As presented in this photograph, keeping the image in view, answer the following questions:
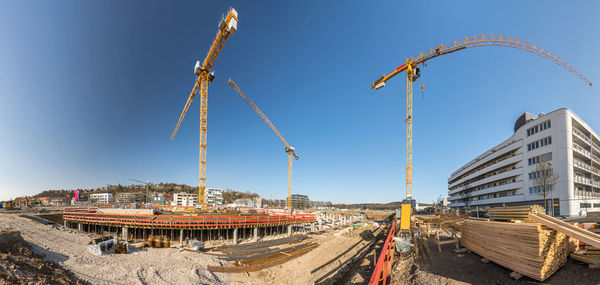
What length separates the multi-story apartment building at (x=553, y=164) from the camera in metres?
37.6

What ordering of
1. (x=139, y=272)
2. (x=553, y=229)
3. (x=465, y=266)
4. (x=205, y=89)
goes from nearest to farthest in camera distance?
(x=553, y=229) < (x=465, y=266) < (x=139, y=272) < (x=205, y=89)

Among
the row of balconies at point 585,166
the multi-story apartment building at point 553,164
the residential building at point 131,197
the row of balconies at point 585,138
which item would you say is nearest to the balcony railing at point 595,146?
the row of balconies at point 585,138

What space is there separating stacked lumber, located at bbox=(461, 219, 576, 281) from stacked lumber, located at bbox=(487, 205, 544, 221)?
1.36m

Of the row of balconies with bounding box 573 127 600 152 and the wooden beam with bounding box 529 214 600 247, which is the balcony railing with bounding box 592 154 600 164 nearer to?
the row of balconies with bounding box 573 127 600 152

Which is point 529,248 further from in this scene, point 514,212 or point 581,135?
point 581,135

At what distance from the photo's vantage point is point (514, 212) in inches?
484

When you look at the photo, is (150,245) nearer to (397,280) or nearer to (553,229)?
(397,280)

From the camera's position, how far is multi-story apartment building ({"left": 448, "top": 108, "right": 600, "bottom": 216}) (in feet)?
123

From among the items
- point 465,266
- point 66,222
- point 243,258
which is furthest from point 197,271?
point 66,222

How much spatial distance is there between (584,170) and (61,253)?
69.3 metres

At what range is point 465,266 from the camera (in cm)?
1300

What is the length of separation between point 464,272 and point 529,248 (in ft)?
12.1

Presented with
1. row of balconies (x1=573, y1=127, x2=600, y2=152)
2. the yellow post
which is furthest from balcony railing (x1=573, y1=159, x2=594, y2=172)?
the yellow post

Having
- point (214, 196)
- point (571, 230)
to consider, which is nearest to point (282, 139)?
point (214, 196)
